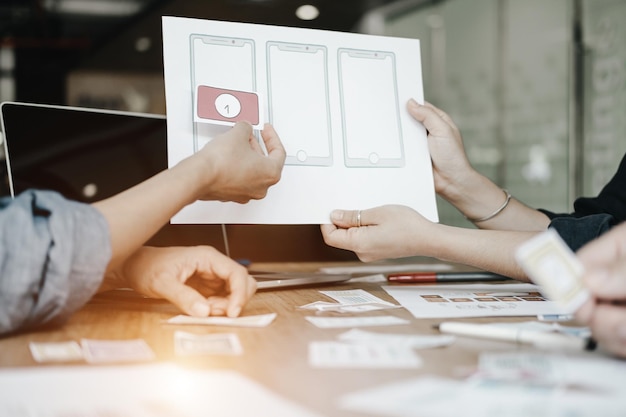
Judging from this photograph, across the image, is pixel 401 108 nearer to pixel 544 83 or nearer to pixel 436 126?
pixel 436 126

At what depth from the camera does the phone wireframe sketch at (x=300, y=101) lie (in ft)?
3.69

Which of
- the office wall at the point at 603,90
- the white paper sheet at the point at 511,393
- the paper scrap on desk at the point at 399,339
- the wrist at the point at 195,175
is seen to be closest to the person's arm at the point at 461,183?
the wrist at the point at 195,175

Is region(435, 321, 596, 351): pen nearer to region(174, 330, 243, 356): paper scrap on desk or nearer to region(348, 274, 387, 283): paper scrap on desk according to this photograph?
region(174, 330, 243, 356): paper scrap on desk

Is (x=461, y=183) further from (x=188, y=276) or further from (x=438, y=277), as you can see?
(x=188, y=276)

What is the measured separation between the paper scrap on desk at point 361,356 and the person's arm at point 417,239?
17.0 inches

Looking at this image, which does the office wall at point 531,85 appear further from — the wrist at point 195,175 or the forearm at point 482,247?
the wrist at point 195,175

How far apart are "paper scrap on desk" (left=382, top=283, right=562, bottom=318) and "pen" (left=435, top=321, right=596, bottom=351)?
0.44 ft

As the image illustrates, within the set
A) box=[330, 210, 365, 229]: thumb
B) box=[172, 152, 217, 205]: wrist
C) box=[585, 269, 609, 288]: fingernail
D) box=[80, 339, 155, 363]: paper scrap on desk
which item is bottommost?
box=[80, 339, 155, 363]: paper scrap on desk

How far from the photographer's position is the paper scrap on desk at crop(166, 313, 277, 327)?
2.71 feet

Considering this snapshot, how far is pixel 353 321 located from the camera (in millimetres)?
838

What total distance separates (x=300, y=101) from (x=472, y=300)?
468 millimetres

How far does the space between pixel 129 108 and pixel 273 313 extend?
18.4 ft

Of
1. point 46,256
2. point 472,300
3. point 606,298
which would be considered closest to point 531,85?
point 472,300

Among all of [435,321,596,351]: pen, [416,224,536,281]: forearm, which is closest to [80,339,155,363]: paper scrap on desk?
[435,321,596,351]: pen
